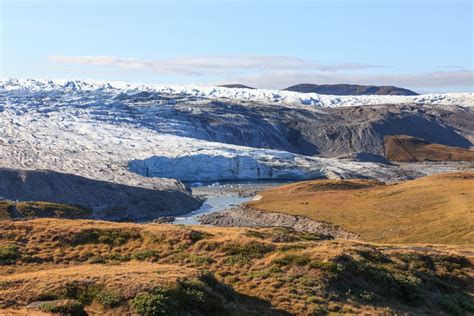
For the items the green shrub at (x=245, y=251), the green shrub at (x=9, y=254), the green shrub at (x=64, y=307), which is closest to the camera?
the green shrub at (x=64, y=307)

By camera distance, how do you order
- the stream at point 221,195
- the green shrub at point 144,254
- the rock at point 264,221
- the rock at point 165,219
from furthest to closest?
the stream at point 221,195 < the rock at point 165,219 < the rock at point 264,221 < the green shrub at point 144,254

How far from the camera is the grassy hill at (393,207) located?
184 feet

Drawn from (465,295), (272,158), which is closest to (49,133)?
(272,158)

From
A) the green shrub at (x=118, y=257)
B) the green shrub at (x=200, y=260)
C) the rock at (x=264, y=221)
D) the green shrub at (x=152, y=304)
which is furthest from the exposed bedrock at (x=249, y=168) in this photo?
the green shrub at (x=152, y=304)

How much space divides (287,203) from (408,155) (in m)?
111

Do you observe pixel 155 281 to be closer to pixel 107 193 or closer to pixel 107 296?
pixel 107 296

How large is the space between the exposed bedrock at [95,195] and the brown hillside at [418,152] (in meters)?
107

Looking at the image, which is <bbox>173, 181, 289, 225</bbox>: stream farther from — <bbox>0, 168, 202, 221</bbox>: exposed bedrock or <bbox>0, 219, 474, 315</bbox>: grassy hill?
<bbox>0, 219, 474, 315</bbox>: grassy hill

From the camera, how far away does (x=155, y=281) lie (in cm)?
2256

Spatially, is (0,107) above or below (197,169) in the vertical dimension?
above

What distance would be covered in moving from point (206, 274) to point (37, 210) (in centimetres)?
4890

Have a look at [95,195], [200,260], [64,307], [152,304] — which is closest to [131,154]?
[95,195]

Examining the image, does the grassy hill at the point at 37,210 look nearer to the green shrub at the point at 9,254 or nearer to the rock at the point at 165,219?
the rock at the point at 165,219

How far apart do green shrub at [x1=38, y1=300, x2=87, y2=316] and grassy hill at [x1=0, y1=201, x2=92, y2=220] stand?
146ft
